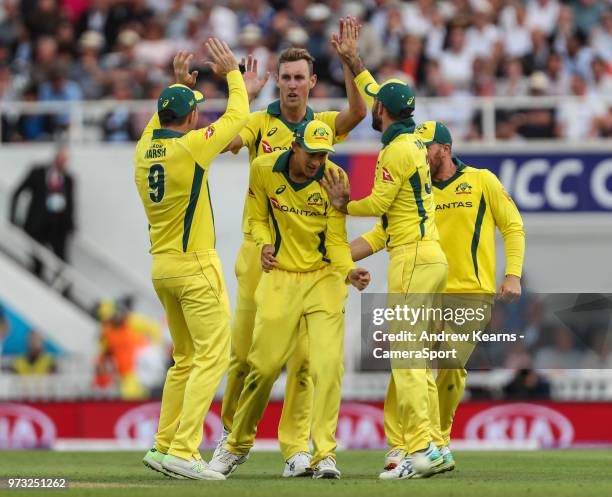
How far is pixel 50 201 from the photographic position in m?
21.8

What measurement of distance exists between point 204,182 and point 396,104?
1.50m

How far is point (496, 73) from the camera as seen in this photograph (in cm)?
2184

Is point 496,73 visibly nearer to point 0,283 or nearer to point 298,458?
point 0,283

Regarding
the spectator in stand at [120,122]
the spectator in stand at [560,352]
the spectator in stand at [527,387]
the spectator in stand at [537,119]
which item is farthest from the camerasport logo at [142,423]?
the spectator in stand at [537,119]

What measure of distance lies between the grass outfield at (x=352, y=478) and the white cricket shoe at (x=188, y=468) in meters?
0.13

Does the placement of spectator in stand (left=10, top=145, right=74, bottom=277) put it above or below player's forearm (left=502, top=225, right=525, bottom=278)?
above

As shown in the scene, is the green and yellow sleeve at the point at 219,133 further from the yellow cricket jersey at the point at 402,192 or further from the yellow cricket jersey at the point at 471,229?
the yellow cricket jersey at the point at 471,229

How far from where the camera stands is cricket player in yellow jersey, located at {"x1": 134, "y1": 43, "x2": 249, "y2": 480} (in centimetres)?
1135

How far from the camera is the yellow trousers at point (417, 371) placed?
1110 centimetres

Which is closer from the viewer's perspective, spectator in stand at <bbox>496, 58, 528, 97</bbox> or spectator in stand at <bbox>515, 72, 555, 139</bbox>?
spectator in stand at <bbox>515, 72, 555, 139</bbox>

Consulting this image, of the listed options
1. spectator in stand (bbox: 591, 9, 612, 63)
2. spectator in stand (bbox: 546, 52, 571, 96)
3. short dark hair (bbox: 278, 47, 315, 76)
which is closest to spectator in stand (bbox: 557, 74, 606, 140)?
spectator in stand (bbox: 546, 52, 571, 96)

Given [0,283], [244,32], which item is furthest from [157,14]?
[0,283]

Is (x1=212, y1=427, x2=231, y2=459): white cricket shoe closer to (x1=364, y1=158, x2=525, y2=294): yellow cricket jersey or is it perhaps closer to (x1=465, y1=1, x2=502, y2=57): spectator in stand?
(x1=364, y1=158, x2=525, y2=294): yellow cricket jersey

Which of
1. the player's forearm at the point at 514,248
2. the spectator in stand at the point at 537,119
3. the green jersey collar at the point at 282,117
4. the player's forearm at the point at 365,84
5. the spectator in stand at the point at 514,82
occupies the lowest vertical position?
the player's forearm at the point at 514,248
